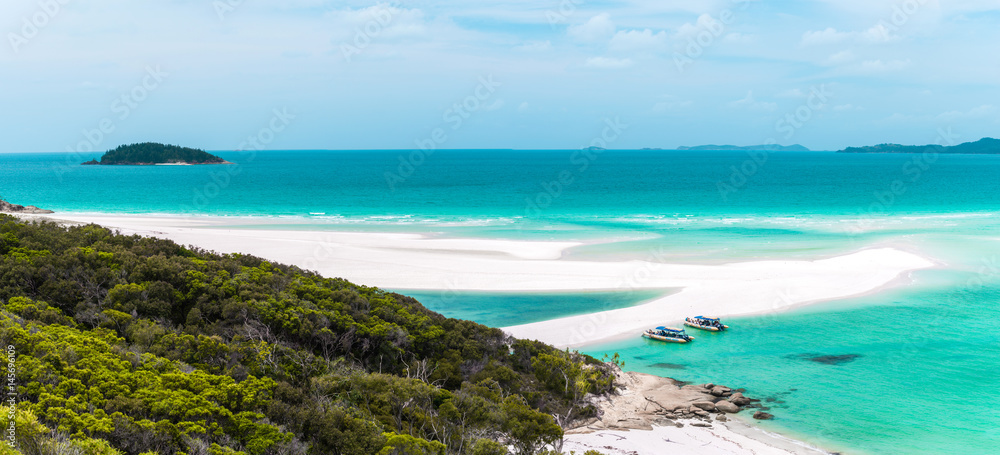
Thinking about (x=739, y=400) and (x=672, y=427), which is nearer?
(x=672, y=427)

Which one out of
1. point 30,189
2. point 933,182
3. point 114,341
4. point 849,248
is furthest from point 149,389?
point 933,182

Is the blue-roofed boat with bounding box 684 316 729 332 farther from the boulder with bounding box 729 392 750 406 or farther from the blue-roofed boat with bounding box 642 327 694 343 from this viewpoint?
the boulder with bounding box 729 392 750 406

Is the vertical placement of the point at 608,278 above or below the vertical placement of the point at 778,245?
below

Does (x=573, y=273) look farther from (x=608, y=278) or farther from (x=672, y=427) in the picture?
(x=672, y=427)

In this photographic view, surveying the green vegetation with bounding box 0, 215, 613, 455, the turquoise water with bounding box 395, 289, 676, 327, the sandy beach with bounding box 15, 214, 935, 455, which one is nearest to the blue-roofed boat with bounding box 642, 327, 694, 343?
the sandy beach with bounding box 15, 214, 935, 455

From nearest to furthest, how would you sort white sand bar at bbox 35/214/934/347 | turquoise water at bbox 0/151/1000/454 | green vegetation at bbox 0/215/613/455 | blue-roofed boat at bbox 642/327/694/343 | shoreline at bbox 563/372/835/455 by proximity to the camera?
green vegetation at bbox 0/215/613/455 → shoreline at bbox 563/372/835/455 → turquoise water at bbox 0/151/1000/454 → blue-roofed boat at bbox 642/327/694/343 → white sand bar at bbox 35/214/934/347

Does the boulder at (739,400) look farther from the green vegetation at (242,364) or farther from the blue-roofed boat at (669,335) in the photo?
the blue-roofed boat at (669,335)

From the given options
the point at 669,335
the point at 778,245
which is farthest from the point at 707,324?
the point at 778,245
